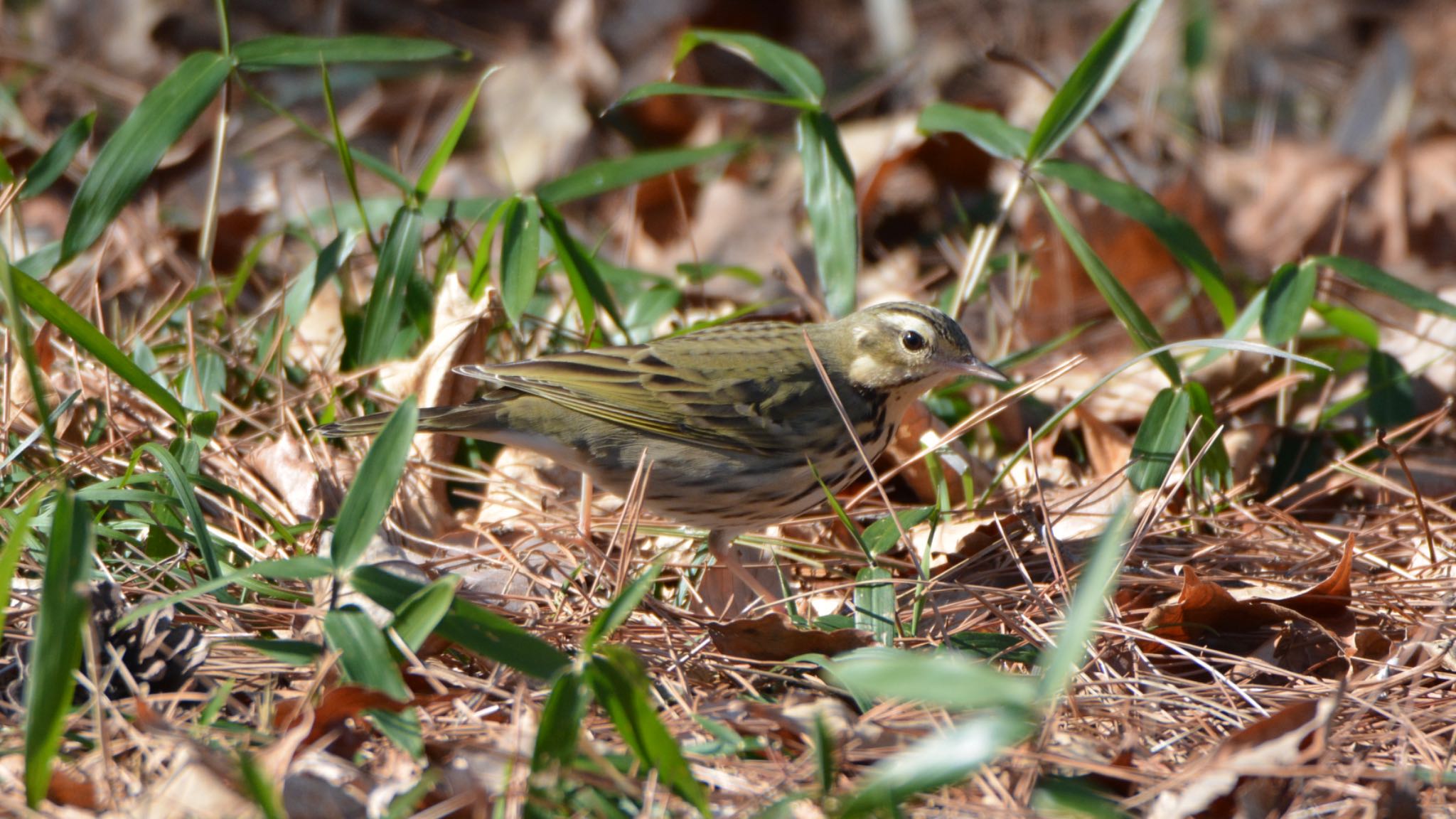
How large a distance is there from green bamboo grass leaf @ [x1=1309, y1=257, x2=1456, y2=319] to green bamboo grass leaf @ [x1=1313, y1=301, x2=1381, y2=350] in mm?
331

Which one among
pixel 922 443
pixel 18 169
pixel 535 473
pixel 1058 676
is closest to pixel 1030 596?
pixel 922 443

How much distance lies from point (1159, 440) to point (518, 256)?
2090 mm

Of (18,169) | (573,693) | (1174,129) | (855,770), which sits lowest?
(855,770)

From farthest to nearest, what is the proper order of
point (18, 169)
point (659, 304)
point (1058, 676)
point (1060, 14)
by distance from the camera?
point (1060, 14) → point (18, 169) → point (659, 304) → point (1058, 676)

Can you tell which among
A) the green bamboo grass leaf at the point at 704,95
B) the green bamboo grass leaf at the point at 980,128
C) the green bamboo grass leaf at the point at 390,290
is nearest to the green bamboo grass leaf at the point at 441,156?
the green bamboo grass leaf at the point at 390,290

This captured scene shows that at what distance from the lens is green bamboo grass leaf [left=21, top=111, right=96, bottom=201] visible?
3.96 meters

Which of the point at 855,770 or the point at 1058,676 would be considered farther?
the point at 855,770

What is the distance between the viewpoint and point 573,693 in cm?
243

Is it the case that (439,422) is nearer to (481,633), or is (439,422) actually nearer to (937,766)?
(481,633)

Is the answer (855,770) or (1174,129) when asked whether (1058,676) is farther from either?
(1174,129)

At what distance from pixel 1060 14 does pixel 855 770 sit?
7.42 m

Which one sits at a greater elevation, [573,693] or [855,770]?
[573,693]

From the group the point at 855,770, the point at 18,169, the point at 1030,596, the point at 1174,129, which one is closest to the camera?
the point at 855,770

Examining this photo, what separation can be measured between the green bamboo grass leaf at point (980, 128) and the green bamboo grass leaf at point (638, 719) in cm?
255
